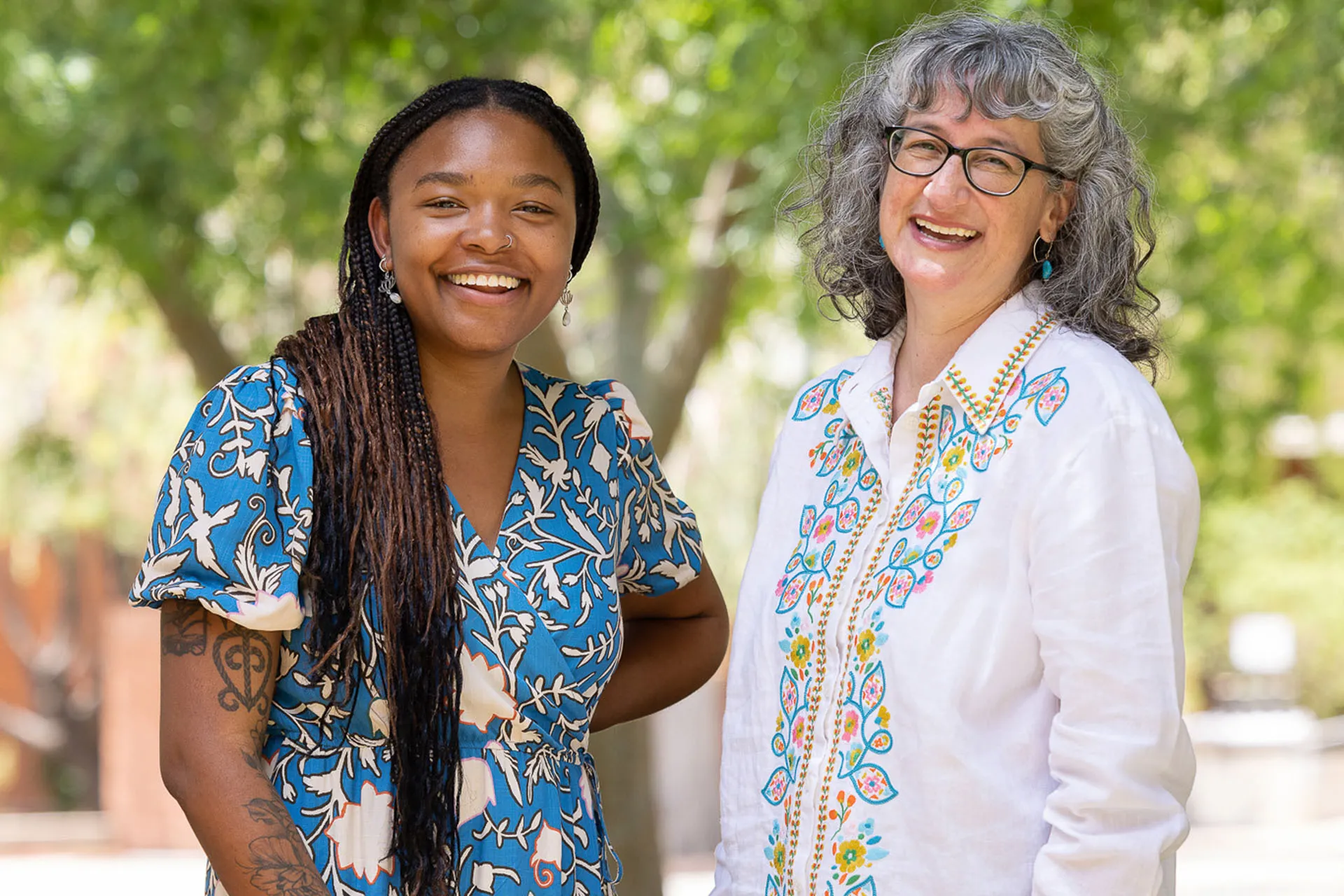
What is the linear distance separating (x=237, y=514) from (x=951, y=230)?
1.17 meters

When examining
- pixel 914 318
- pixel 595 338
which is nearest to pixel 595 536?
pixel 914 318

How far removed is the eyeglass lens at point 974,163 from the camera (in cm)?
246

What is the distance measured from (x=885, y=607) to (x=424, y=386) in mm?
870

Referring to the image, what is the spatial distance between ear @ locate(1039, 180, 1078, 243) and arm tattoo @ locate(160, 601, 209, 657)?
142cm

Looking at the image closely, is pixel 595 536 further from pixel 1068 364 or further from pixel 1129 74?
pixel 1129 74

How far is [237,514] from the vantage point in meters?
2.28

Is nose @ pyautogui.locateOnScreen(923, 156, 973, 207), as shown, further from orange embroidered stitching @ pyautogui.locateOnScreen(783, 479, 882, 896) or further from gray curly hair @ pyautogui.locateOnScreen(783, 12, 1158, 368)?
orange embroidered stitching @ pyautogui.locateOnScreen(783, 479, 882, 896)

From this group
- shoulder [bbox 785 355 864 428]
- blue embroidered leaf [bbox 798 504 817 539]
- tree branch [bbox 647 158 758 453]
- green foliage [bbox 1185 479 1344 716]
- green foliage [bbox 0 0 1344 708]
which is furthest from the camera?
green foliage [bbox 1185 479 1344 716]

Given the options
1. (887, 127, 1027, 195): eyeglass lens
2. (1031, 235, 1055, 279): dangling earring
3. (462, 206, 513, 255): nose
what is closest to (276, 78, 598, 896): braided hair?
(462, 206, 513, 255): nose

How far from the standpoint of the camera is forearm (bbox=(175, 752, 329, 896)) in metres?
2.24

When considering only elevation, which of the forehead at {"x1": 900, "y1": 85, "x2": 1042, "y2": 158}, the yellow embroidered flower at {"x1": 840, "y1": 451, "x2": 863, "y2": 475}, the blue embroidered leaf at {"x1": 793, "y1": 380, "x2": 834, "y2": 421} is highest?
the forehead at {"x1": 900, "y1": 85, "x2": 1042, "y2": 158}

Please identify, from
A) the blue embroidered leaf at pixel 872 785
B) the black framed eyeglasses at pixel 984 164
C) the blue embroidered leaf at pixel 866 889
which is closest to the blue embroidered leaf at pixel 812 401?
the black framed eyeglasses at pixel 984 164

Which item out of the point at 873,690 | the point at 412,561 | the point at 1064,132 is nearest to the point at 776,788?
the point at 873,690

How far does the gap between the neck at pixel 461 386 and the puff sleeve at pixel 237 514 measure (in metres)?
0.34
